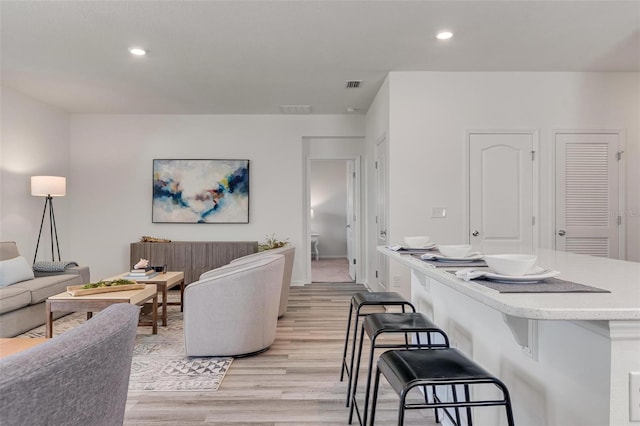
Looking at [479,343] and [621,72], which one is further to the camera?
[621,72]

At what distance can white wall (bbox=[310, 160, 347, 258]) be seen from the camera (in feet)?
33.5

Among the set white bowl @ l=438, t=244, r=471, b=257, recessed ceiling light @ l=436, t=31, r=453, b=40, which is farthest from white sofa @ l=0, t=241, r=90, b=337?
recessed ceiling light @ l=436, t=31, r=453, b=40

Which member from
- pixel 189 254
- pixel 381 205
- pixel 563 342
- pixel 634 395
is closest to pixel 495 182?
pixel 381 205

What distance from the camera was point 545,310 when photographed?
0.86 metres

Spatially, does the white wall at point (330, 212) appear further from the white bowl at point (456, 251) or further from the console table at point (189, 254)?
the white bowl at point (456, 251)

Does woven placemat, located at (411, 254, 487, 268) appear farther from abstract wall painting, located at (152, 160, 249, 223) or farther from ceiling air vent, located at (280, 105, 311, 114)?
abstract wall painting, located at (152, 160, 249, 223)

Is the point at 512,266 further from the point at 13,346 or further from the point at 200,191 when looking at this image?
the point at 200,191

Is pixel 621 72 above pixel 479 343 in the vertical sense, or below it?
above

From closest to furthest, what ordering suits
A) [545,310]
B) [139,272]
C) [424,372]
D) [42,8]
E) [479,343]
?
1. [545,310]
2. [424,372]
3. [479,343]
4. [42,8]
5. [139,272]

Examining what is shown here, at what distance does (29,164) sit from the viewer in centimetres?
527

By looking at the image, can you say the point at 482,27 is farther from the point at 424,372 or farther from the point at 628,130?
the point at 424,372

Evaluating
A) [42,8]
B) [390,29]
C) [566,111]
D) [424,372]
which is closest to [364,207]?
[566,111]

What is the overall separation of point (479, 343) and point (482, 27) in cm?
266

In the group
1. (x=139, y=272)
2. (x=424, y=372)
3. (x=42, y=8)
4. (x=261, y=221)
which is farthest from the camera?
(x=261, y=221)
